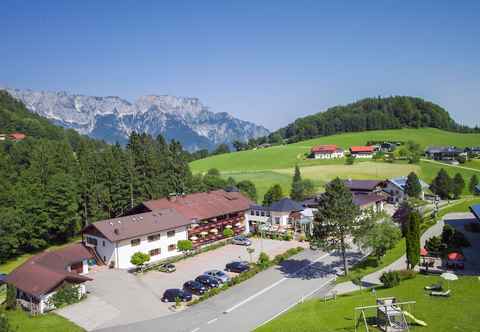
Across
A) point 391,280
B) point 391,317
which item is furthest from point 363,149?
point 391,317

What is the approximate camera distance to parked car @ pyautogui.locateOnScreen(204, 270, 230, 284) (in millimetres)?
36969

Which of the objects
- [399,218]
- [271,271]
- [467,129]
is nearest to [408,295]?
[271,271]

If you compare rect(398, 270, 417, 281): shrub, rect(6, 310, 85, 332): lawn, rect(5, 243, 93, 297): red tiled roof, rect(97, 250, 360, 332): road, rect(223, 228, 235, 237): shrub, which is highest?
rect(398, 270, 417, 281): shrub

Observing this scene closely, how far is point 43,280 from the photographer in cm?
3388

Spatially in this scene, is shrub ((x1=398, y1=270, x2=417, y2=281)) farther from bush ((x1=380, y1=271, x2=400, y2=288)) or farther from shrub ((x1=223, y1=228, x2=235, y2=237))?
shrub ((x1=223, y1=228, x2=235, y2=237))

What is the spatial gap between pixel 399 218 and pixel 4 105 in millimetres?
163838

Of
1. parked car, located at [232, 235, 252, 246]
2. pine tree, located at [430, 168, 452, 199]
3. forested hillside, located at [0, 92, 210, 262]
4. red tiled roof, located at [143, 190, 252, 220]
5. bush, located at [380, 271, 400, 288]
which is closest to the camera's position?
bush, located at [380, 271, 400, 288]

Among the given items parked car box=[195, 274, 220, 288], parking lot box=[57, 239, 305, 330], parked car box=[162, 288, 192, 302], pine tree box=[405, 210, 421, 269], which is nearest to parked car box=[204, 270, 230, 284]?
parked car box=[195, 274, 220, 288]

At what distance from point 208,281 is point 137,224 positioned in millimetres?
14485

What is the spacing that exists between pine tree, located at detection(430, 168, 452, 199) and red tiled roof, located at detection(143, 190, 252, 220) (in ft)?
146

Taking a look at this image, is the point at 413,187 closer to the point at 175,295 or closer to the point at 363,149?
the point at 175,295

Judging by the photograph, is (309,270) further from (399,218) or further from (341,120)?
(341,120)

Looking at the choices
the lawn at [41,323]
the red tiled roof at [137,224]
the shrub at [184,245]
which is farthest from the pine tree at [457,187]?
the lawn at [41,323]

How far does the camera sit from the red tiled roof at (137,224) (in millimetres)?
44062
